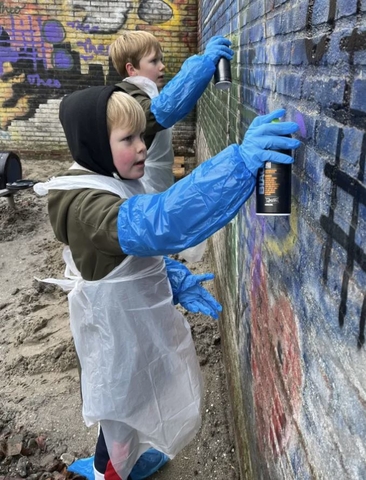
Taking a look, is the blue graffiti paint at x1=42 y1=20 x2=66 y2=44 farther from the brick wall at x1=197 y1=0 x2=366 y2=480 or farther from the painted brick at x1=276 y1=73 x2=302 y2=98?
the painted brick at x1=276 y1=73 x2=302 y2=98

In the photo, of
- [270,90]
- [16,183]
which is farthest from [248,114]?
[16,183]

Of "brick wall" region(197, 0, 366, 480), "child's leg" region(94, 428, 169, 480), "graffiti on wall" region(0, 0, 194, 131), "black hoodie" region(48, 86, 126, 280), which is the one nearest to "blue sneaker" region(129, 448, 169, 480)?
"child's leg" region(94, 428, 169, 480)

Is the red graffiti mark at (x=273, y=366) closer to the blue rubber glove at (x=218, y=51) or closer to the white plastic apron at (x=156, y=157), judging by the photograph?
the blue rubber glove at (x=218, y=51)

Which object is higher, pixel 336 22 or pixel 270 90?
pixel 336 22

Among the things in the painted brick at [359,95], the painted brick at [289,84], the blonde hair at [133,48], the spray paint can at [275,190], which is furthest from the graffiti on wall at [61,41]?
the painted brick at [359,95]

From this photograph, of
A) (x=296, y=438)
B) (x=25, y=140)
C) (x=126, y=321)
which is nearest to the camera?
(x=296, y=438)

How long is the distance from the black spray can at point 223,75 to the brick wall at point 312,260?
0.11 m

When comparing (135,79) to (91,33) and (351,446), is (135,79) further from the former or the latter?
(91,33)

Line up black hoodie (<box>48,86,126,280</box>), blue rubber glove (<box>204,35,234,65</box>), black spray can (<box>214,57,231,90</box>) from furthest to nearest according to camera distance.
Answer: blue rubber glove (<box>204,35,234,65</box>) → black spray can (<box>214,57,231,90</box>) → black hoodie (<box>48,86,126,280</box>)

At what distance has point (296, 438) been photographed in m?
1.38

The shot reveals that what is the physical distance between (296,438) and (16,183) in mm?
5641

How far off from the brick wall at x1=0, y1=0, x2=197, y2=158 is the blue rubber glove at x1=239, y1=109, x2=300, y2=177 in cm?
751

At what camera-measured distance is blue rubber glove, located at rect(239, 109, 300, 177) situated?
1.18 metres

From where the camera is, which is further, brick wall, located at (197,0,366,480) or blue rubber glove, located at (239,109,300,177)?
blue rubber glove, located at (239,109,300,177)
